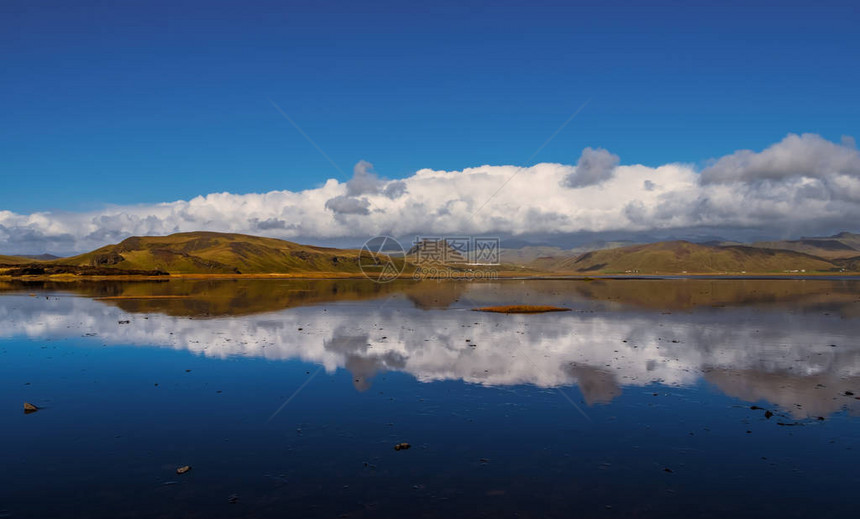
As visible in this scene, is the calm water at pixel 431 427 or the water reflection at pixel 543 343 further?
the water reflection at pixel 543 343

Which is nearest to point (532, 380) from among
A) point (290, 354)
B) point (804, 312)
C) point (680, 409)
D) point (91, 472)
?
point (680, 409)

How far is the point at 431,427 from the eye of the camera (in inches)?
879

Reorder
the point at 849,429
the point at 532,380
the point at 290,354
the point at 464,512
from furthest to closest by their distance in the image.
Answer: the point at 290,354 → the point at 532,380 → the point at 849,429 → the point at 464,512

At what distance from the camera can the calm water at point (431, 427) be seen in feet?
51.2

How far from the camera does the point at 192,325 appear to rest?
58281mm

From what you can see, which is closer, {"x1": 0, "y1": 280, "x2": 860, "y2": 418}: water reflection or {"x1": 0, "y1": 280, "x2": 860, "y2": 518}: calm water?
{"x1": 0, "y1": 280, "x2": 860, "y2": 518}: calm water

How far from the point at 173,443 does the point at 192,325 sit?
4162 centimetres

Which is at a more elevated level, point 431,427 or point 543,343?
point 431,427

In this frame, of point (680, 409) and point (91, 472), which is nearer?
point (91, 472)

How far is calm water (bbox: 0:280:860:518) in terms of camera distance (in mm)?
15602

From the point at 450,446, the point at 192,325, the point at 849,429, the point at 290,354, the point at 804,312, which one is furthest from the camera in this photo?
the point at 804,312

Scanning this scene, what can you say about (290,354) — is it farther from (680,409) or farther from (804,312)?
(804,312)

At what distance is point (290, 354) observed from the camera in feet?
133

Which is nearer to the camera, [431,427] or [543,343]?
[431,427]
